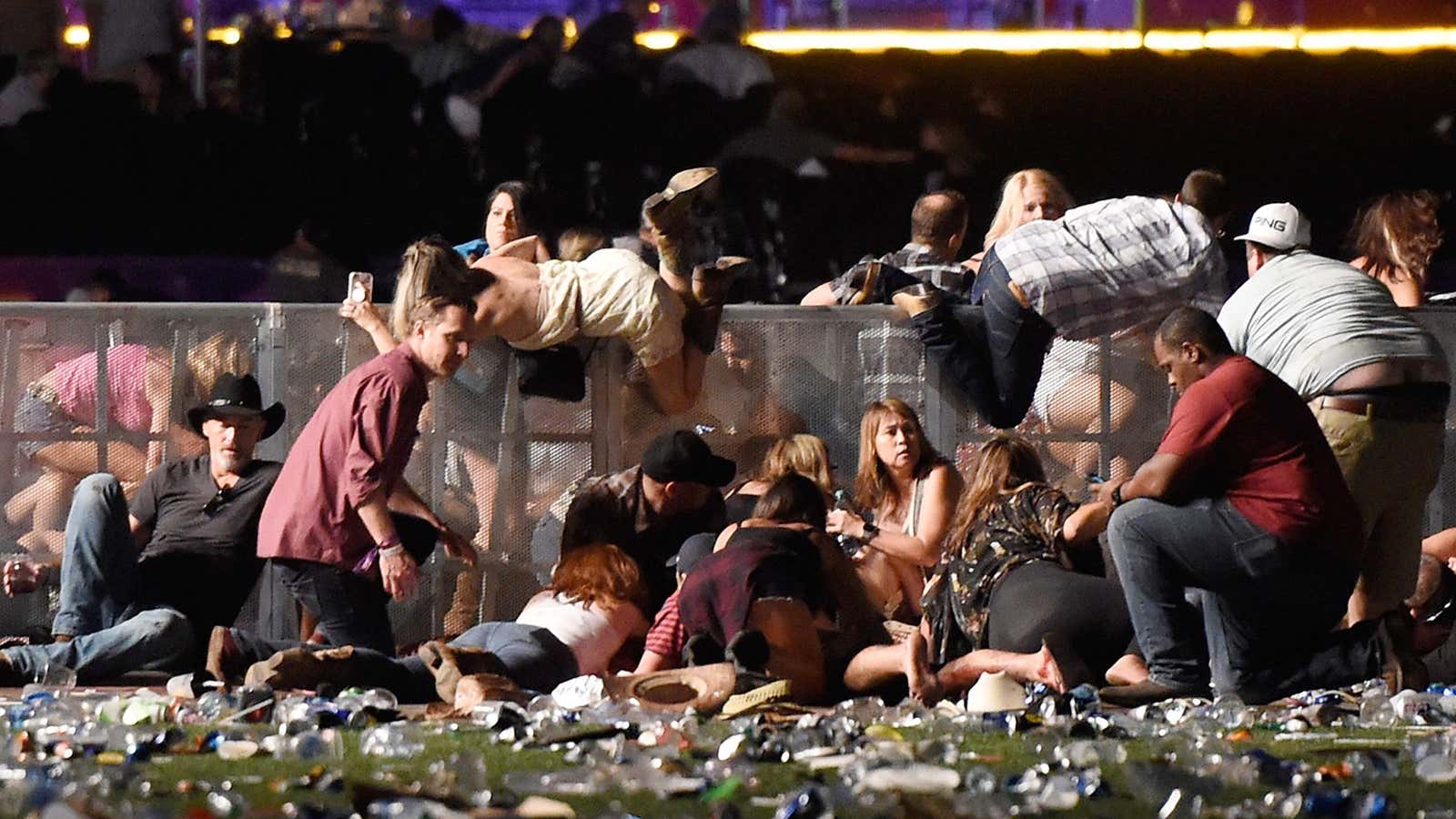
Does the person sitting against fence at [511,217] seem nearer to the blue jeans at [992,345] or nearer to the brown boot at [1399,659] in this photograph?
the blue jeans at [992,345]

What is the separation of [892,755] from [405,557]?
275 cm

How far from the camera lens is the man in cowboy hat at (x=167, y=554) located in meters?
7.46

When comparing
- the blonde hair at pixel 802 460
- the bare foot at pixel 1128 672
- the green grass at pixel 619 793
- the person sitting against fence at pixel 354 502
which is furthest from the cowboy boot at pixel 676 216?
the green grass at pixel 619 793

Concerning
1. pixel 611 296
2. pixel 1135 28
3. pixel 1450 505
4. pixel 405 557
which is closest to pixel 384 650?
pixel 405 557

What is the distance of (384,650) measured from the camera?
762 centimetres

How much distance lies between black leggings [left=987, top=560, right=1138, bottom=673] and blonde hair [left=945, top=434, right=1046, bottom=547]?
295 millimetres

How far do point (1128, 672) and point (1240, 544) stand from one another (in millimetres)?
574

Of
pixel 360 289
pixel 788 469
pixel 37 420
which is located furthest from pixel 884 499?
pixel 37 420

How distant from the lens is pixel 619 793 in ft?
15.4

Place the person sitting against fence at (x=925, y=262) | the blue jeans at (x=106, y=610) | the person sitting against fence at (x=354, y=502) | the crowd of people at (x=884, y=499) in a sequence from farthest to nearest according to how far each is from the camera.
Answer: the person sitting against fence at (x=925, y=262), the person sitting against fence at (x=354, y=502), the blue jeans at (x=106, y=610), the crowd of people at (x=884, y=499)

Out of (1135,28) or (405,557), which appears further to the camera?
(1135,28)

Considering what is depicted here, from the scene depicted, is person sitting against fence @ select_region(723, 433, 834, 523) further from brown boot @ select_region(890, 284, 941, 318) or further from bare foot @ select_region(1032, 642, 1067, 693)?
bare foot @ select_region(1032, 642, 1067, 693)

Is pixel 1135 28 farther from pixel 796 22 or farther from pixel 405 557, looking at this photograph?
pixel 405 557

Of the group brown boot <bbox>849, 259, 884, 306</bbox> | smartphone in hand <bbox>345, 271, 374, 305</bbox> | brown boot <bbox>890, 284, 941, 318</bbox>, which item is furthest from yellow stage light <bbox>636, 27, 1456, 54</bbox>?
smartphone in hand <bbox>345, 271, 374, 305</bbox>
